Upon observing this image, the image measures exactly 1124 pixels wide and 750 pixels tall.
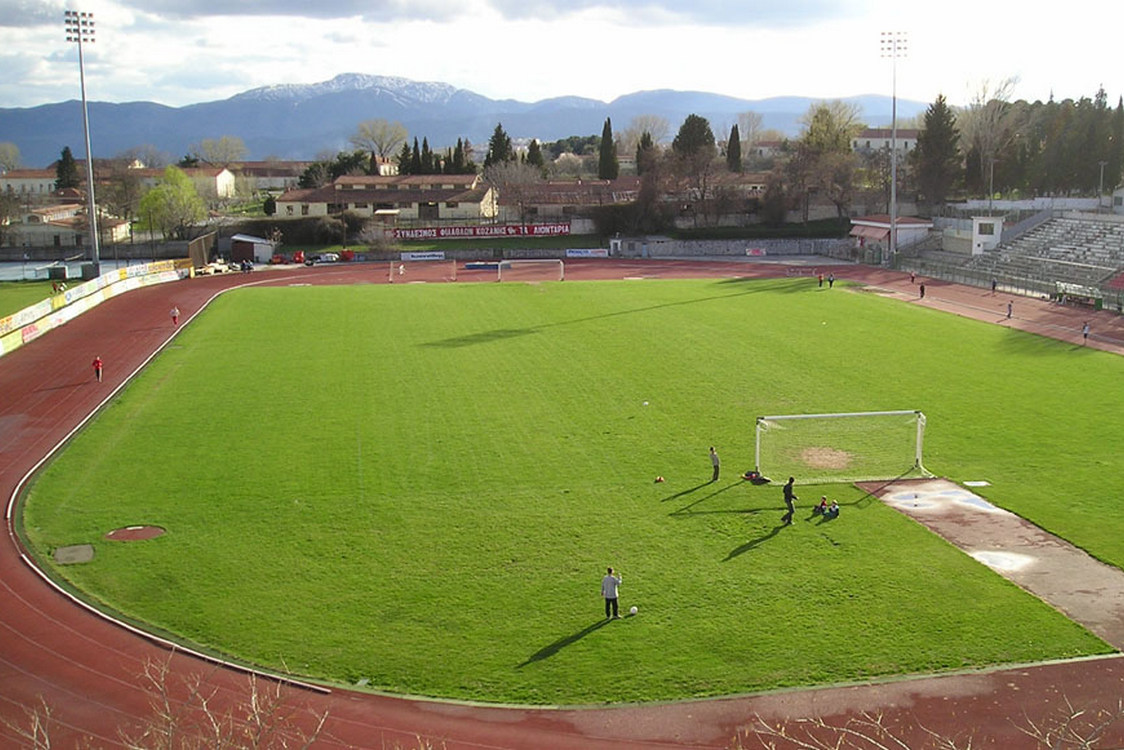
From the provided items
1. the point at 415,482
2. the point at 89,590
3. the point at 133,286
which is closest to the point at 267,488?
the point at 415,482

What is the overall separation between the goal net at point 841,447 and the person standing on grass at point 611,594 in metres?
9.57

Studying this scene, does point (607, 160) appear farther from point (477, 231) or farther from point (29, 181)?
point (29, 181)

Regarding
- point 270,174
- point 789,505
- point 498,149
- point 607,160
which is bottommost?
point 789,505

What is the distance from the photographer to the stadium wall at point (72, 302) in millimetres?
Answer: 47875

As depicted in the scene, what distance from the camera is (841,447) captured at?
2948 centimetres

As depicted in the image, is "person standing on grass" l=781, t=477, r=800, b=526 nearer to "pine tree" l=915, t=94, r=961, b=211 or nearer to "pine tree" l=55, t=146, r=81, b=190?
"pine tree" l=915, t=94, r=961, b=211

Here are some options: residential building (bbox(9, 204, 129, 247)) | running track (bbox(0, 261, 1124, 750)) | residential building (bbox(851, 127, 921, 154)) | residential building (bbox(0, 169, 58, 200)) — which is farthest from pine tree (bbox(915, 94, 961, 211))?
residential building (bbox(0, 169, 58, 200))

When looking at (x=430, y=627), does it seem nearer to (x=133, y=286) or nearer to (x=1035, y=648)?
(x=1035, y=648)

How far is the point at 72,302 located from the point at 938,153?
3156 inches

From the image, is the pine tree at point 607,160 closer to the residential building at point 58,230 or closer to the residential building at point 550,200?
the residential building at point 550,200

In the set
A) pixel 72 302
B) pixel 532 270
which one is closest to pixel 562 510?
pixel 72 302

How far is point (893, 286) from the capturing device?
68.0 metres

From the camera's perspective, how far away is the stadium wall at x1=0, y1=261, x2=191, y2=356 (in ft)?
157

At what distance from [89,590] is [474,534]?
8.50 m
